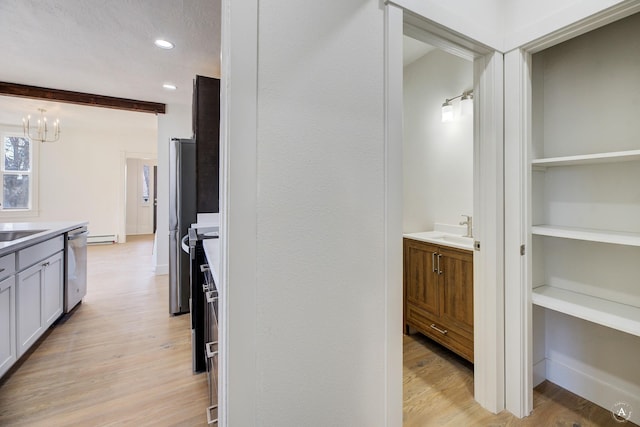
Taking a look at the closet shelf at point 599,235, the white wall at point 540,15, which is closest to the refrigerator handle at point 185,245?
the closet shelf at point 599,235

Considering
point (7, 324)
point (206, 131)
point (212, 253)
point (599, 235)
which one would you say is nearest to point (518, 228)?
point (599, 235)

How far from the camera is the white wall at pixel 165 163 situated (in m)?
4.36

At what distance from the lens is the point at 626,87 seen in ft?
5.08

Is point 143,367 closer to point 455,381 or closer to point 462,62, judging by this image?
point 455,381

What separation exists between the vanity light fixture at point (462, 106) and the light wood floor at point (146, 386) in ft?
6.29

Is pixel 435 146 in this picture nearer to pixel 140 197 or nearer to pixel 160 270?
pixel 160 270

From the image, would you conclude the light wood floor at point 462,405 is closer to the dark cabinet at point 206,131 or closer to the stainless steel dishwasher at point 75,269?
the dark cabinet at point 206,131

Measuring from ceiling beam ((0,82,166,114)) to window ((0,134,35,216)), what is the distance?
315cm

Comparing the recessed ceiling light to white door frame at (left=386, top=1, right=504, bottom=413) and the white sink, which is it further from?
the white sink

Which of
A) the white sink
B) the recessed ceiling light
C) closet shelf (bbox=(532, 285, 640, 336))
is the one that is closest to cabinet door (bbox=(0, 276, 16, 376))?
the recessed ceiling light

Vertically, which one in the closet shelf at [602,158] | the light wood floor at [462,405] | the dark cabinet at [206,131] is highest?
the dark cabinet at [206,131]

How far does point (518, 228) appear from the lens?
159cm

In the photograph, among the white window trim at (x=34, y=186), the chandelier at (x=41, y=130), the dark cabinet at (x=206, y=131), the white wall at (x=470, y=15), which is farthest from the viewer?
the white window trim at (x=34, y=186)

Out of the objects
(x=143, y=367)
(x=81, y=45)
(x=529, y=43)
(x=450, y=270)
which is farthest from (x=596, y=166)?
(x=81, y=45)
